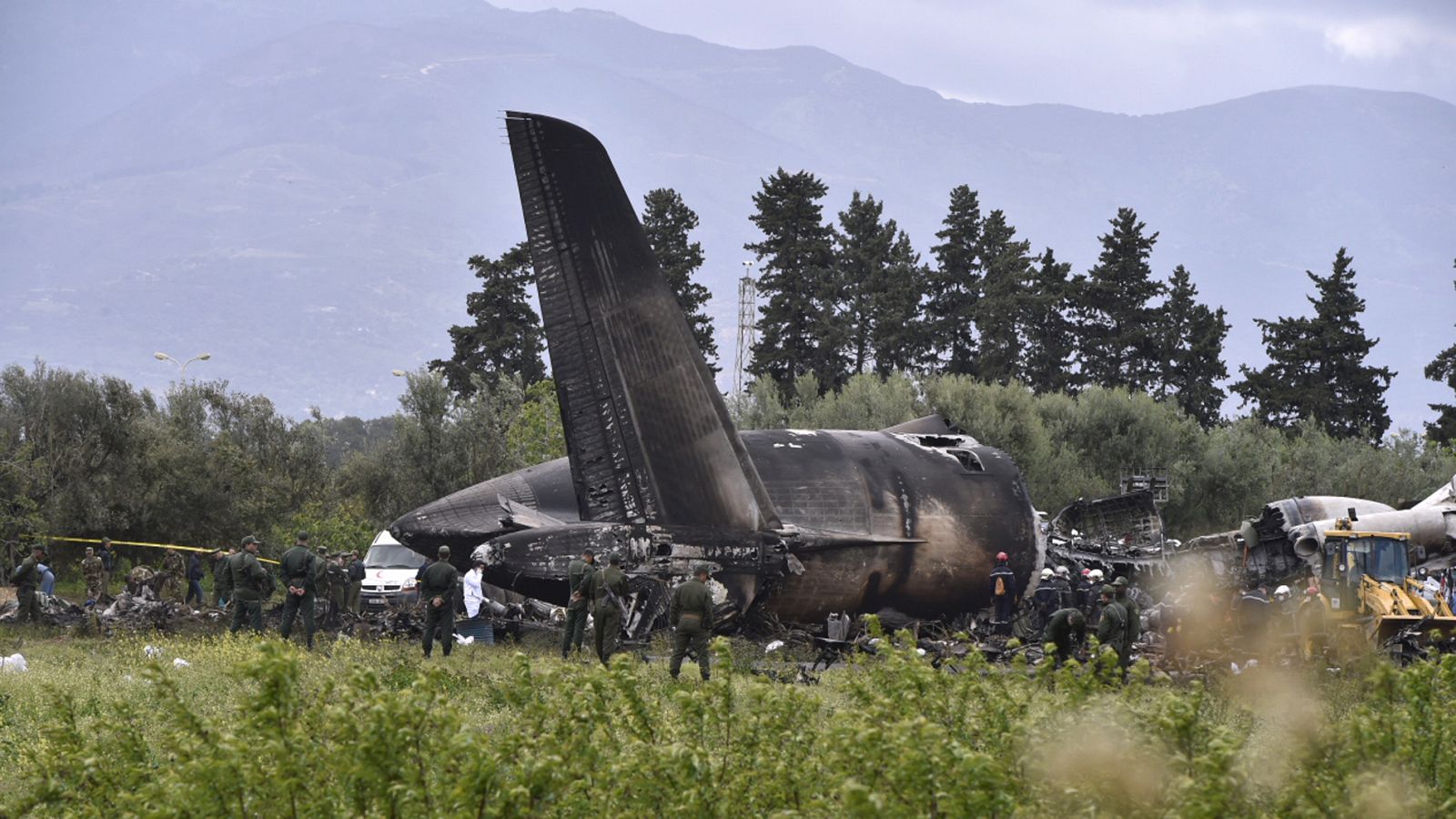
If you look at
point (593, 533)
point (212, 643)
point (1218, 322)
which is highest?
point (1218, 322)

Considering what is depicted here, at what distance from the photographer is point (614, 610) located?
2086 centimetres

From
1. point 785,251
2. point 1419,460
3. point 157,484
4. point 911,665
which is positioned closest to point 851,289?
point 785,251

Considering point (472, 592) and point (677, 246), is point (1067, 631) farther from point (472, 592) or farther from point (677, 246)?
point (677, 246)

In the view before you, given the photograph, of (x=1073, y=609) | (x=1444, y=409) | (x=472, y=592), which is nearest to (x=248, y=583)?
(x=472, y=592)

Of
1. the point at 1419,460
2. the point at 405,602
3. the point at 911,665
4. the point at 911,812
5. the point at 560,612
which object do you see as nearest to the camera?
the point at 911,812

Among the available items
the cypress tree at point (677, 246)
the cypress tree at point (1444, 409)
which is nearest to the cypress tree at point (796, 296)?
the cypress tree at point (677, 246)

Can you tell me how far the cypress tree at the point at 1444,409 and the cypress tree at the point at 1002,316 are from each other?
59.0 feet

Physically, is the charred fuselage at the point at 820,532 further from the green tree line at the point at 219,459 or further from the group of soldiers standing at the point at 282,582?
the green tree line at the point at 219,459

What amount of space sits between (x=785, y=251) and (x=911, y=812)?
2502 inches

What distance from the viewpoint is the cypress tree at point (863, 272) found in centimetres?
7206

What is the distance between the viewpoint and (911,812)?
9.30 meters

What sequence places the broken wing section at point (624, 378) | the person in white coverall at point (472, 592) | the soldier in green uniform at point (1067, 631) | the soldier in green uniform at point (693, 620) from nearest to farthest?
the soldier in green uniform at point (693, 620) < the soldier in green uniform at point (1067, 631) < the broken wing section at point (624, 378) < the person in white coverall at point (472, 592)

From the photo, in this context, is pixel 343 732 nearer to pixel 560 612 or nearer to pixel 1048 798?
pixel 1048 798

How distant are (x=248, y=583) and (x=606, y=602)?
264 inches
